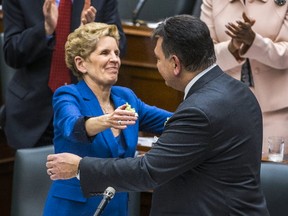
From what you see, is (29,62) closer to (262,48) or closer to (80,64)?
(80,64)

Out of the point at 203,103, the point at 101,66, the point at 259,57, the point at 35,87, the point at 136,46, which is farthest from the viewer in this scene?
the point at 136,46

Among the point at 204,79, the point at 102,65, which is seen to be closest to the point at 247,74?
the point at 102,65

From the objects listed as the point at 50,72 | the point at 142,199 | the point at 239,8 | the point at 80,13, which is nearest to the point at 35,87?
the point at 50,72

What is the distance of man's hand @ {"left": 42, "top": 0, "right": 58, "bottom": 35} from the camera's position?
3.43 meters

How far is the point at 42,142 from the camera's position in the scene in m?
3.69

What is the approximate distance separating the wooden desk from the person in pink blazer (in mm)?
675

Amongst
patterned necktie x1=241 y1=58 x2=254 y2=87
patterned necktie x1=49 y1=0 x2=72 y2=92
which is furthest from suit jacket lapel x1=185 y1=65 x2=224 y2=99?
patterned necktie x1=49 y1=0 x2=72 y2=92

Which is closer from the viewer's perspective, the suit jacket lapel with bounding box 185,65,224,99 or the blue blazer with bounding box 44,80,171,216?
the suit jacket lapel with bounding box 185,65,224,99

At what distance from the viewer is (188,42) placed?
227 cm

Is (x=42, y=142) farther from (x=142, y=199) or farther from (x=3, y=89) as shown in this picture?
(x=3, y=89)

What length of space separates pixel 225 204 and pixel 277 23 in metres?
1.33

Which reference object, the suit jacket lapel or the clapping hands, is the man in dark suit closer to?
the suit jacket lapel

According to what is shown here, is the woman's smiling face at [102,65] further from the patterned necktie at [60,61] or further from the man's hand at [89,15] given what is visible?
the patterned necktie at [60,61]

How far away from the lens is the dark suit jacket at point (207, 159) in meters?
2.25
